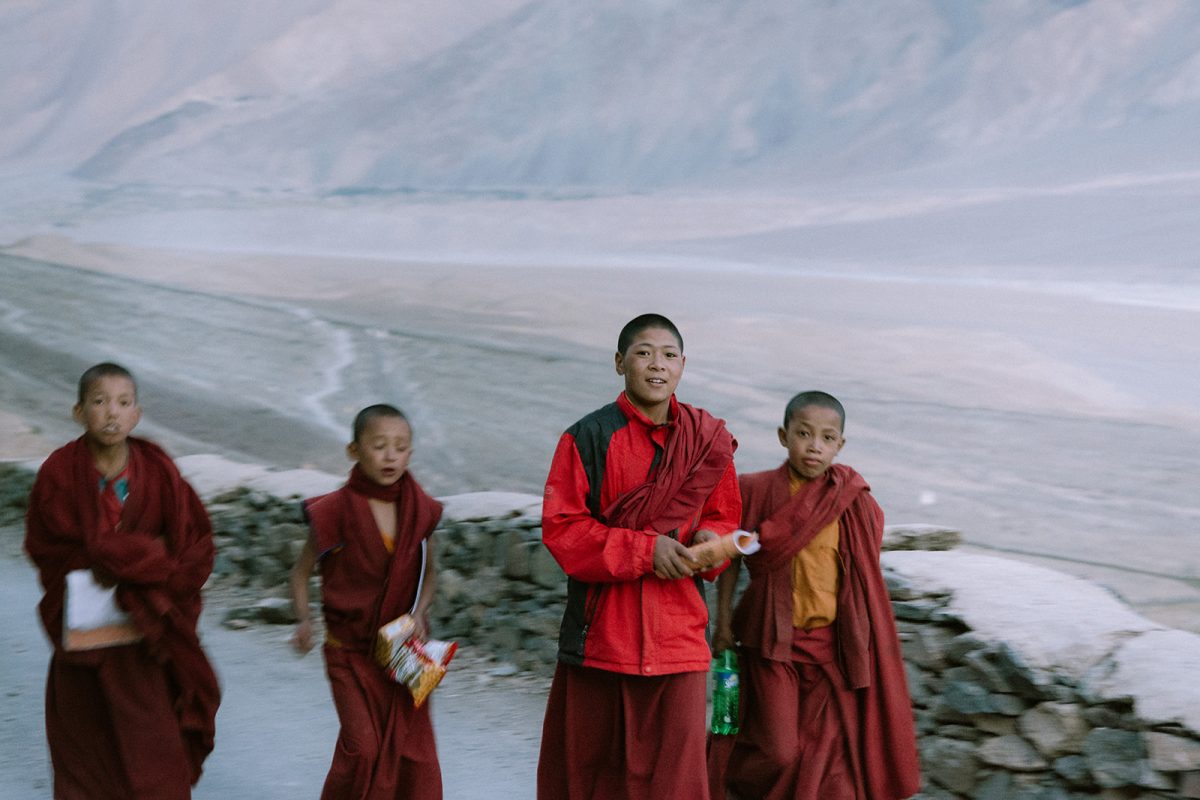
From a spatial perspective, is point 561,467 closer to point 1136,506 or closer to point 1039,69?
point 1136,506

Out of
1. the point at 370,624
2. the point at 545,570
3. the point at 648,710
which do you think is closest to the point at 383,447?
the point at 370,624

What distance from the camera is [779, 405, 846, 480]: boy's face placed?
3605mm

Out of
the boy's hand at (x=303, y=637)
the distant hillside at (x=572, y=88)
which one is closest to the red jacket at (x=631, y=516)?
the boy's hand at (x=303, y=637)

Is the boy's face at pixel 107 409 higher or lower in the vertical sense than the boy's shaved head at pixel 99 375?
lower

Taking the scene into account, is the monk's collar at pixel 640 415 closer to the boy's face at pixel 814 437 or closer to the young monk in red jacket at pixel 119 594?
the boy's face at pixel 814 437

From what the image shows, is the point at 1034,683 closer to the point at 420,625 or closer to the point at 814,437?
the point at 814,437

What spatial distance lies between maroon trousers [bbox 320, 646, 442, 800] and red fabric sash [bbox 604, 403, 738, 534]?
0.75 metres

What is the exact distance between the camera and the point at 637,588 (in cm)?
323

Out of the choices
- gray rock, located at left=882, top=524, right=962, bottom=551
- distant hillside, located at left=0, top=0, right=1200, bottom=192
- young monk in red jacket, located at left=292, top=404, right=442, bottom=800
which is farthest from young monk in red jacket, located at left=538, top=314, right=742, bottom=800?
distant hillside, located at left=0, top=0, right=1200, bottom=192

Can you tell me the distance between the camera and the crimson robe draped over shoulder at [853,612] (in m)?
3.60

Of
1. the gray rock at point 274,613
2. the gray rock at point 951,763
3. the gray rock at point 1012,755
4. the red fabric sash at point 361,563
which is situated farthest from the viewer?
the gray rock at point 274,613

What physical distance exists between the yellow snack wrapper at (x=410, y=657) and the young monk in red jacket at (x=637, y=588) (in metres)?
0.32

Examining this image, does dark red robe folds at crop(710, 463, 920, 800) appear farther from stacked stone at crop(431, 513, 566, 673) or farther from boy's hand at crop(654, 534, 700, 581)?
stacked stone at crop(431, 513, 566, 673)

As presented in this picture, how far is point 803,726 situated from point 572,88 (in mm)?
31483
